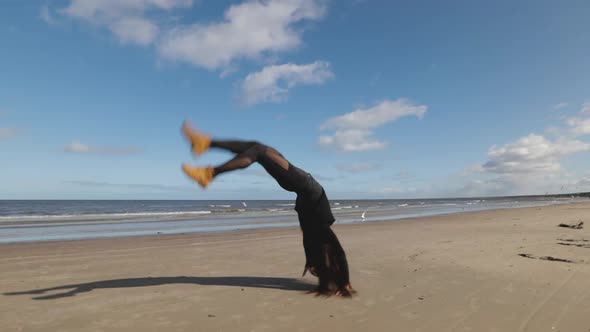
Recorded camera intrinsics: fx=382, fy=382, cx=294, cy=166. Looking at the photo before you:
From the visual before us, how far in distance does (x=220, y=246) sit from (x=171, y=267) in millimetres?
3863

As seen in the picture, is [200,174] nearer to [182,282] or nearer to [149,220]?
[182,282]

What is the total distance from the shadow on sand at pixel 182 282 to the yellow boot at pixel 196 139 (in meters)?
2.32

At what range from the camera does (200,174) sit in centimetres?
475

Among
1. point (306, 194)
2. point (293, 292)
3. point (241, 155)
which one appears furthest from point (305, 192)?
point (293, 292)

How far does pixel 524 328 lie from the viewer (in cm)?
390

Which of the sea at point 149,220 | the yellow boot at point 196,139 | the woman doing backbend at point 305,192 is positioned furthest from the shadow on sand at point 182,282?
the sea at point 149,220

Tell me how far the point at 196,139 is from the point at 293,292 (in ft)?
8.40

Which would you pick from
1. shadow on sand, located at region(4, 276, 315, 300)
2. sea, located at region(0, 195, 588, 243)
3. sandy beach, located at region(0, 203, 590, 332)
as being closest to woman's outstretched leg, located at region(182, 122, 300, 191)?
sandy beach, located at region(0, 203, 590, 332)

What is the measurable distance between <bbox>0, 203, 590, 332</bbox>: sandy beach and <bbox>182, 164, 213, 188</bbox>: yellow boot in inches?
61.3

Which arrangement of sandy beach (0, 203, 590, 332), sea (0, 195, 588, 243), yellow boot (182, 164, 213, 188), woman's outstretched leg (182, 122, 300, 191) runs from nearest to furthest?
sandy beach (0, 203, 590, 332) < yellow boot (182, 164, 213, 188) < woman's outstretched leg (182, 122, 300, 191) < sea (0, 195, 588, 243)

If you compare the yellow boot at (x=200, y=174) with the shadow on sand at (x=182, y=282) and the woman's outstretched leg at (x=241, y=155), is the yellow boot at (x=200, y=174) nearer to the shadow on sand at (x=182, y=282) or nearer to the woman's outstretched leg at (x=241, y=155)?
the woman's outstretched leg at (x=241, y=155)

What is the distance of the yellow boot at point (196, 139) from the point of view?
197 inches

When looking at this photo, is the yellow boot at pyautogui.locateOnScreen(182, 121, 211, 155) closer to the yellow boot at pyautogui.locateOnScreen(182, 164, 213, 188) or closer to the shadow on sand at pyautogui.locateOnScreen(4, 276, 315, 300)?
the yellow boot at pyautogui.locateOnScreen(182, 164, 213, 188)

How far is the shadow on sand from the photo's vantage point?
5723 mm
